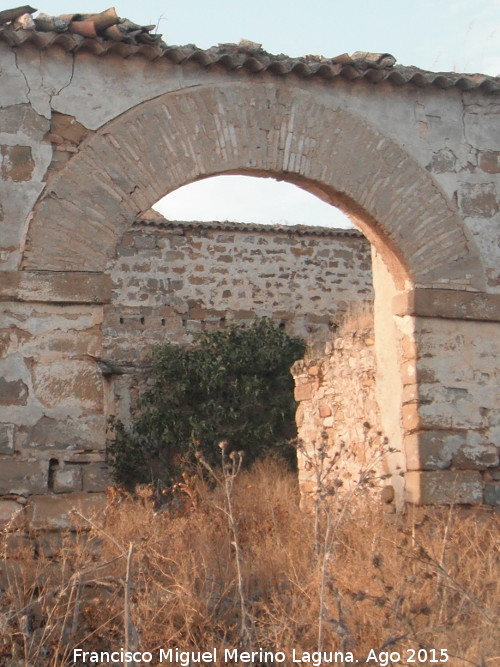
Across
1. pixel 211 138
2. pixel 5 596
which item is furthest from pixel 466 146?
pixel 5 596

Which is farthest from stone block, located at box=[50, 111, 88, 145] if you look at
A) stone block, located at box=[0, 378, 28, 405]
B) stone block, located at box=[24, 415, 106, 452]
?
stone block, located at box=[24, 415, 106, 452]

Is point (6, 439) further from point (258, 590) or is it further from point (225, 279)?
point (225, 279)

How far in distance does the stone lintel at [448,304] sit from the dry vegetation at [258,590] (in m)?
1.50

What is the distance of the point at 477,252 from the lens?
7.26 m

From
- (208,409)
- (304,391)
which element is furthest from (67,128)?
(208,409)

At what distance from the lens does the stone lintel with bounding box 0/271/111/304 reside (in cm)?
620

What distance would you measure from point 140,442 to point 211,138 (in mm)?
5798

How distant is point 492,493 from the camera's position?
6.99m

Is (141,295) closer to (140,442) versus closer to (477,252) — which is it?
(140,442)

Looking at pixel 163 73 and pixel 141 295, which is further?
pixel 141 295

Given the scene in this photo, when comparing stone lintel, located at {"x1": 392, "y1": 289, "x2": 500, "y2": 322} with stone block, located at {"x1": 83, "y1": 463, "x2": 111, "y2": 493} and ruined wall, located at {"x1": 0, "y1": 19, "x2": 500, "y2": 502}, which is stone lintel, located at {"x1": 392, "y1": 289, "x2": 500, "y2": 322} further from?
stone block, located at {"x1": 83, "y1": 463, "x2": 111, "y2": 493}

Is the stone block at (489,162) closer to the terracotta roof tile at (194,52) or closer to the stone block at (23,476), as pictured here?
the terracotta roof tile at (194,52)

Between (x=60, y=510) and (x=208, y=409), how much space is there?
5.62 meters

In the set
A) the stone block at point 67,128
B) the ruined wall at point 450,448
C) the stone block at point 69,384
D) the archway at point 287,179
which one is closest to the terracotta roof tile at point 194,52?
the archway at point 287,179
